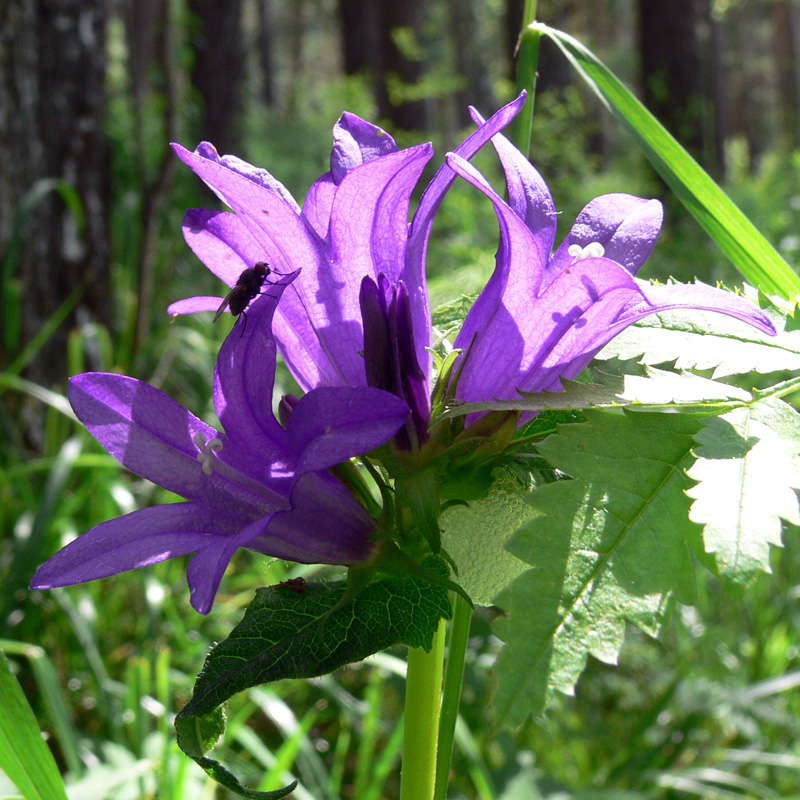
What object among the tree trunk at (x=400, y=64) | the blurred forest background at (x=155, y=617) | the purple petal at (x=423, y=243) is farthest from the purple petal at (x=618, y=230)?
the tree trunk at (x=400, y=64)

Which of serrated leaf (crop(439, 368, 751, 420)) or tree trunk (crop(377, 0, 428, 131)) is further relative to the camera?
tree trunk (crop(377, 0, 428, 131))

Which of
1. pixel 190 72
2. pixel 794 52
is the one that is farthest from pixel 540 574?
pixel 794 52

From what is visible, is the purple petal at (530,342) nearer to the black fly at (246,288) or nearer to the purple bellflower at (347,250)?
the purple bellflower at (347,250)

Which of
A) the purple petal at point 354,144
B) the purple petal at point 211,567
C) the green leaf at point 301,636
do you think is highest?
the purple petal at point 354,144

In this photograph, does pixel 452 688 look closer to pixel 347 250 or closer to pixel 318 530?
pixel 318 530

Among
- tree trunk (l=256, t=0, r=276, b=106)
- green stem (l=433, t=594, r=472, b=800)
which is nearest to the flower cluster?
green stem (l=433, t=594, r=472, b=800)

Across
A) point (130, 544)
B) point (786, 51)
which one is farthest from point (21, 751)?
point (786, 51)

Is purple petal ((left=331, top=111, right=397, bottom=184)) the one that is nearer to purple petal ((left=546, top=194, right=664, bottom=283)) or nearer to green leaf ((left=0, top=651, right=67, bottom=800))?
purple petal ((left=546, top=194, right=664, bottom=283))

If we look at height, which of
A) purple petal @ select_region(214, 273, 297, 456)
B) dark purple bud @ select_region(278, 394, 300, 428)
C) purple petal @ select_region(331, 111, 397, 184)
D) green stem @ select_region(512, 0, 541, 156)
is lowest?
dark purple bud @ select_region(278, 394, 300, 428)
